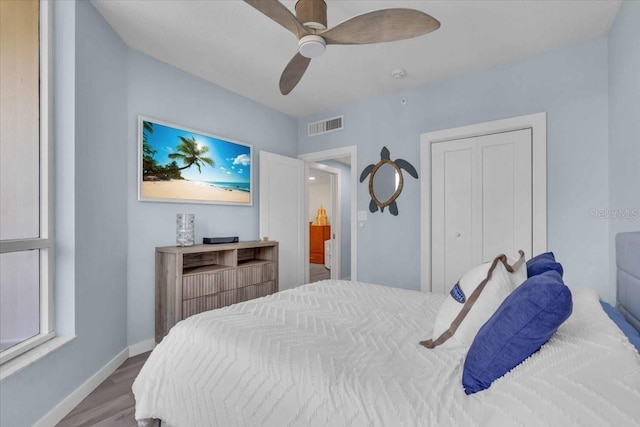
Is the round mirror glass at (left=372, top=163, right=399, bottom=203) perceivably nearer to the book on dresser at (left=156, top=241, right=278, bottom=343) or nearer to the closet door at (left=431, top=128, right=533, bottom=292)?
the closet door at (left=431, top=128, right=533, bottom=292)

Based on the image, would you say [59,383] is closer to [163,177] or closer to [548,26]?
[163,177]

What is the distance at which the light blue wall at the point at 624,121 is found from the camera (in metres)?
1.72

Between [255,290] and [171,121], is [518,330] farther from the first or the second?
[171,121]

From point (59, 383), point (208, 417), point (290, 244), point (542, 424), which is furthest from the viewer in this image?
point (290, 244)

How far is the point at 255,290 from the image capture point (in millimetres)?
3188

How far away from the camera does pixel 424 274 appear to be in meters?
3.18

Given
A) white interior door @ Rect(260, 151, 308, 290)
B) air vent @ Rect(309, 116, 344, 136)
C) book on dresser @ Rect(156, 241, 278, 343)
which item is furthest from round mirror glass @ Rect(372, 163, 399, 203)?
book on dresser @ Rect(156, 241, 278, 343)

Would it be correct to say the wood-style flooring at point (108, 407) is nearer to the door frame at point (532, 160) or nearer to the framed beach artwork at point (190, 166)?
the framed beach artwork at point (190, 166)

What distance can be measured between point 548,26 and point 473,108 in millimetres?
826

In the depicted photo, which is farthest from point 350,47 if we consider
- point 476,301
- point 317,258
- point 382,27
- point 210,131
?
point 317,258

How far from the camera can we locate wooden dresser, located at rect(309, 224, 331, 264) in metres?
7.40

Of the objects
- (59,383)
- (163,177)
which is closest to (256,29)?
(163,177)

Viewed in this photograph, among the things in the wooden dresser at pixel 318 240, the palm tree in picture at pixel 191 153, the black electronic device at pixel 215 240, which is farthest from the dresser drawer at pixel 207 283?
the wooden dresser at pixel 318 240

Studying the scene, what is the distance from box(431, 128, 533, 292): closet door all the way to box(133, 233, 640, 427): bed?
50.5 inches
